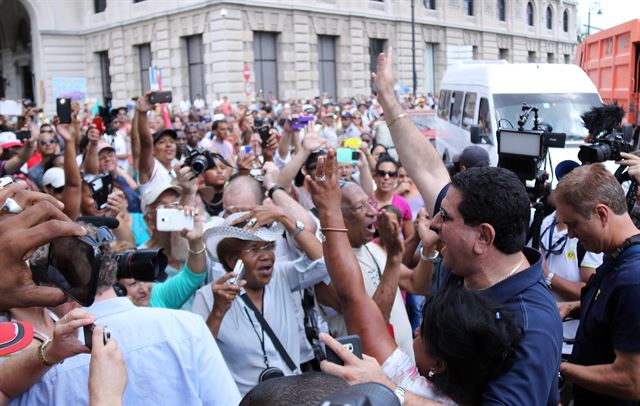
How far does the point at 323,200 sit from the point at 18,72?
1686 inches

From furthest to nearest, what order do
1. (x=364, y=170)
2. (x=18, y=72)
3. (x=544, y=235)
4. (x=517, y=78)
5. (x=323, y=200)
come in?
(x=18, y=72)
(x=517, y=78)
(x=364, y=170)
(x=544, y=235)
(x=323, y=200)

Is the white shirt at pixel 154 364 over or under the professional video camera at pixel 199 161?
under

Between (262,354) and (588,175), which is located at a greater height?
(588,175)

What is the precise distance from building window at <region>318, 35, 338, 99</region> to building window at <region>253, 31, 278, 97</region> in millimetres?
2777

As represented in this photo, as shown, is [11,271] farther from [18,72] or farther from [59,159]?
[18,72]

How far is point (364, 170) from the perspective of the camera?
19.4 feet

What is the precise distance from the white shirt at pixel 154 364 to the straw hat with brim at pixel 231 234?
0.86m

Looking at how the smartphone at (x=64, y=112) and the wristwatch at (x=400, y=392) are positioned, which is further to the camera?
the smartphone at (x=64, y=112)

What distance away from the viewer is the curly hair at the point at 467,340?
66.2 inches

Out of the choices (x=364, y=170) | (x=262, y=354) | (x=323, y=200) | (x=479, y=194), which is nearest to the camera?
(x=479, y=194)

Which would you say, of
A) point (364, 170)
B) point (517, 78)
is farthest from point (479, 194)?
point (517, 78)

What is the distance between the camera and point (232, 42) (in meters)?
24.9

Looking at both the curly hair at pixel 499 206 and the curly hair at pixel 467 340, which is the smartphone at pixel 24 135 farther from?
the curly hair at pixel 467 340

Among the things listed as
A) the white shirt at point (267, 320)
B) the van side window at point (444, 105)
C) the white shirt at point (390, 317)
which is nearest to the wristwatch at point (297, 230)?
the white shirt at point (267, 320)
